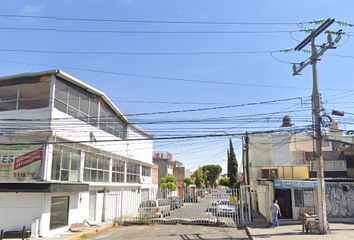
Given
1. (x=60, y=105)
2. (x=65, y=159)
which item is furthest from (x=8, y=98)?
(x=65, y=159)

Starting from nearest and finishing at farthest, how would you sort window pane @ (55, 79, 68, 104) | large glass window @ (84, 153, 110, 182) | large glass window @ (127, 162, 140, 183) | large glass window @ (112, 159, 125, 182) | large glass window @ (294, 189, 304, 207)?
1. window pane @ (55, 79, 68, 104)
2. large glass window @ (294, 189, 304, 207)
3. large glass window @ (84, 153, 110, 182)
4. large glass window @ (112, 159, 125, 182)
5. large glass window @ (127, 162, 140, 183)

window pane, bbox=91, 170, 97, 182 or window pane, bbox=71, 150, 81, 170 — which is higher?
window pane, bbox=71, 150, 81, 170

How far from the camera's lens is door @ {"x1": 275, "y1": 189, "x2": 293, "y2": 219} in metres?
23.4

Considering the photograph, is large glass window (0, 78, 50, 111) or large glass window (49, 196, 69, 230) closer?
large glass window (49, 196, 69, 230)

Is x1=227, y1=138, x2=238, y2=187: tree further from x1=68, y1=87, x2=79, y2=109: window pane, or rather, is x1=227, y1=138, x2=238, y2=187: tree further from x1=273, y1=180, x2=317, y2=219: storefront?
x1=68, y1=87, x2=79, y2=109: window pane

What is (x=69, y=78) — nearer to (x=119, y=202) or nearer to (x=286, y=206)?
(x=119, y=202)

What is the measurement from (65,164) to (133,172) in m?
16.0

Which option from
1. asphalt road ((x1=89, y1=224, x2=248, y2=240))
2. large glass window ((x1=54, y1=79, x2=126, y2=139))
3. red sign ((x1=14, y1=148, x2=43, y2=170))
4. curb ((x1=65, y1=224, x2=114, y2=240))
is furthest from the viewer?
large glass window ((x1=54, y1=79, x2=126, y2=139))

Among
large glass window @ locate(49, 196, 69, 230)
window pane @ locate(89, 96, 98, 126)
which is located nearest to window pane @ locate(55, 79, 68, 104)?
window pane @ locate(89, 96, 98, 126)

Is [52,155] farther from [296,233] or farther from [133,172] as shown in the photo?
[133,172]

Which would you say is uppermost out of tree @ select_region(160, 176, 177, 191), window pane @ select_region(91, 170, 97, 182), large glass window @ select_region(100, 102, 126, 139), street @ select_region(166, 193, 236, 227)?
large glass window @ select_region(100, 102, 126, 139)

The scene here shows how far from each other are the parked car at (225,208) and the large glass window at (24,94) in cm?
1220

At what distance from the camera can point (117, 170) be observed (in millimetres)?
31266

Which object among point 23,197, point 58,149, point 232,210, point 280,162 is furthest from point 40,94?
point 280,162
